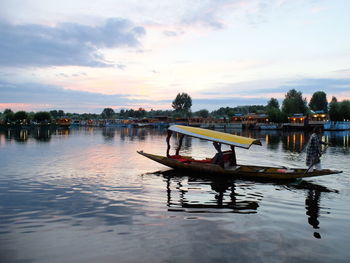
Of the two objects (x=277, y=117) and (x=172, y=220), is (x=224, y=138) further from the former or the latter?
(x=277, y=117)

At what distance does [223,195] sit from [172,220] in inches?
162

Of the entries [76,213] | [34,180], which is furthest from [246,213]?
[34,180]

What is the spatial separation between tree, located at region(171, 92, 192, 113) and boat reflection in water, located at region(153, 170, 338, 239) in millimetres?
163046

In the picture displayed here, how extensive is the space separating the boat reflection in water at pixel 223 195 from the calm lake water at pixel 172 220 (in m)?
0.04

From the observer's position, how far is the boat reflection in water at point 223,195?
10.5 m

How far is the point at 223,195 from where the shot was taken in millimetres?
12656

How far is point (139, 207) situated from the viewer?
1062 centimetres

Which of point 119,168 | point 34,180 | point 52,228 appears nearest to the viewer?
point 52,228

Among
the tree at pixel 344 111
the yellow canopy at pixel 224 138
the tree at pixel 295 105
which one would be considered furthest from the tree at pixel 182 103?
the yellow canopy at pixel 224 138

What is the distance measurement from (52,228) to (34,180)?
8321 millimetres

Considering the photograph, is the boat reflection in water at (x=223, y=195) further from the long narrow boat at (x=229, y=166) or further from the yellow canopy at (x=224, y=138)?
the yellow canopy at (x=224, y=138)

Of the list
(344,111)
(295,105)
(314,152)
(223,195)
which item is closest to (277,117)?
(295,105)

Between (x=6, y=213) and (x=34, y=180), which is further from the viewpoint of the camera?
(x=34, y=180)

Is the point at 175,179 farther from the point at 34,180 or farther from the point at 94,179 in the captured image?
the point at 34,180
